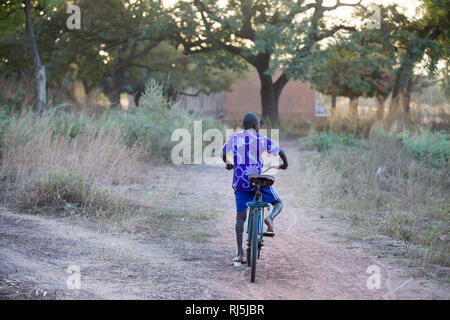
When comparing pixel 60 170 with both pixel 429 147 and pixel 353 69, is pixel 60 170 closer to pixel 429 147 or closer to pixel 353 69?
pixel 429 147

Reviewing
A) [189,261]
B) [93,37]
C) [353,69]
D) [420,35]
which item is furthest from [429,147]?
[93,37]

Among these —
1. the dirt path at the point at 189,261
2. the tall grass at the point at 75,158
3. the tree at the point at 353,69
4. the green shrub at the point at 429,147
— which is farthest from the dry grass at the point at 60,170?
the tree at the point at 353,69

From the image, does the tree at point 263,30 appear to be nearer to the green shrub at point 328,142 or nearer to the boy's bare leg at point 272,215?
the green shrub at point 328,142

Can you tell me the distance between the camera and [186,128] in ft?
48.4

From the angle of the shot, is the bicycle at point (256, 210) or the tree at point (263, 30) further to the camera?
the tree at point (263, 30)

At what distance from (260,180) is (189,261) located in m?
1.27

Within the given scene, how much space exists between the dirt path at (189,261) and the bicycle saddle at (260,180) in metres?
0.86

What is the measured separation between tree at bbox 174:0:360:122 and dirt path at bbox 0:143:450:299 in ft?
34.8

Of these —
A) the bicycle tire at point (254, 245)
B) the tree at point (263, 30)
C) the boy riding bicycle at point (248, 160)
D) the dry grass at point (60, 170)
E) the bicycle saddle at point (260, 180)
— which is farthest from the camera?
the tree at point (263, 30)

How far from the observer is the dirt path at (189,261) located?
4.56m

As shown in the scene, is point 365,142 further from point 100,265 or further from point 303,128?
point 100,265

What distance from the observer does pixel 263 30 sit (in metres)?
19.0
